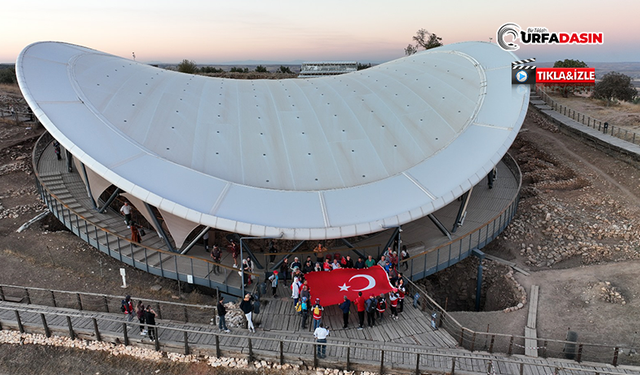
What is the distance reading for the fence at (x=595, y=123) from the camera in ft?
107

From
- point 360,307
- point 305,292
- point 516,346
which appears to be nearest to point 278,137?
point 305,292

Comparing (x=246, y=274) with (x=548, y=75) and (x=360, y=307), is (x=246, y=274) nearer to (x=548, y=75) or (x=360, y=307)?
(x=360, y=307)

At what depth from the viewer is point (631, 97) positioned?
52.8 meters

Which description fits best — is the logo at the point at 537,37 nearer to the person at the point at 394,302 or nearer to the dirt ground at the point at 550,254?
the dirt ground at the point at 550,254

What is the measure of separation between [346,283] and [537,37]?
22711mm

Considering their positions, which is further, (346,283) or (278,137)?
(278,137)

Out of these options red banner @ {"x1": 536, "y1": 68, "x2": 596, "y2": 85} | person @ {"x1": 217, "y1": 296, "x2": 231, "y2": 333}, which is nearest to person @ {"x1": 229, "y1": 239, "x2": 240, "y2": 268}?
person @ {"x1": 217, "y1": 296, "x2": 231, "y2": 333}

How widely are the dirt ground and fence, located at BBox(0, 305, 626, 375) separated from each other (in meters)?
1.27

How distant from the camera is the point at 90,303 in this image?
14.8 m

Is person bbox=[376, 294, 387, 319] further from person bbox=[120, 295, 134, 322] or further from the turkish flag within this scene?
person bbox=[120, 295, 134, 322]

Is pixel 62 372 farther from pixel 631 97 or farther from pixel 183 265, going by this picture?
pixel 631 97

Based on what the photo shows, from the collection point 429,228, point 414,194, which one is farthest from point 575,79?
point 414,194

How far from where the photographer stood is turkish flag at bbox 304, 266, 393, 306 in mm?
13492

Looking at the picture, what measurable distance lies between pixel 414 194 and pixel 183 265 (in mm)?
10035
